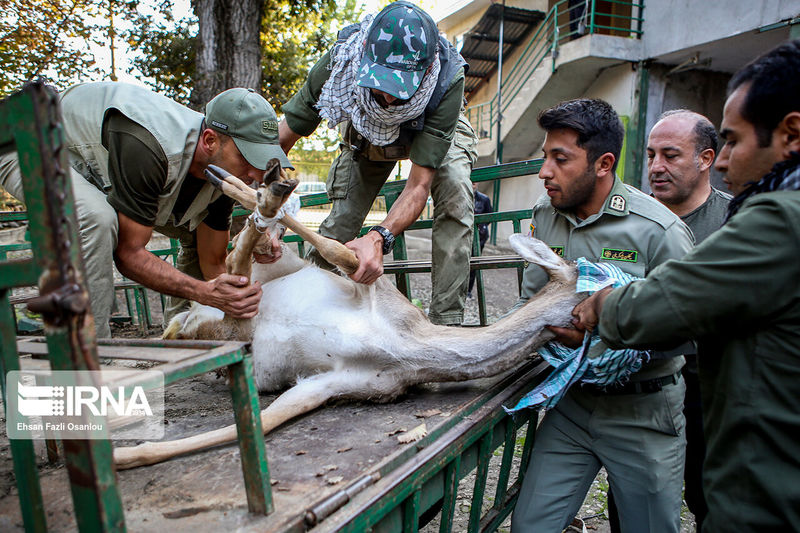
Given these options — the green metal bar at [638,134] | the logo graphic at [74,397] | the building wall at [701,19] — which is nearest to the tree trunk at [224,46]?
the logo graphic at [74,397]

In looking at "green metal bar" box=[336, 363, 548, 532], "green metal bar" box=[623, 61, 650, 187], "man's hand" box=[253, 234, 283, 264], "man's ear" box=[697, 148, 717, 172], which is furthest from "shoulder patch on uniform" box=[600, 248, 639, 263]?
"green metal bar" box=[623, 61, 650, 187]

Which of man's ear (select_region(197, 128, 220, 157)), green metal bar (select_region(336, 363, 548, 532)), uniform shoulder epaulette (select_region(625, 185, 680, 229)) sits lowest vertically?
green metal bar (select_region(336, 363, 548, 532))

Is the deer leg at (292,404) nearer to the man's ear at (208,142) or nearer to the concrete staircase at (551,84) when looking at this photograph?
the man's ear at (208,142)

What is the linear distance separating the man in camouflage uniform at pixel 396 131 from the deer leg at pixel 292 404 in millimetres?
490

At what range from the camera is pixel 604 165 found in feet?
8.09

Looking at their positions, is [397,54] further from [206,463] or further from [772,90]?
[206,463]

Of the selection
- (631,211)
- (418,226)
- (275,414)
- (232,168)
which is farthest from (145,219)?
(631,211)

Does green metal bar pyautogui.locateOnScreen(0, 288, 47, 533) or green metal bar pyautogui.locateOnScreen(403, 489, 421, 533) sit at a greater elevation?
green metal bar pyautogui.locateOnScreen(0, 288, 47, 533)

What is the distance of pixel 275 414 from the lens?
2.15 metres

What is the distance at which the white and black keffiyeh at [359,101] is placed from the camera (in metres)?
2.92

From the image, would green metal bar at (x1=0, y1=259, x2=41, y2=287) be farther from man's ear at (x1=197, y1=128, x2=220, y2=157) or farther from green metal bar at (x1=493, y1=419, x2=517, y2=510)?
green metal bar at (x1=493, y1=419, x2=517, y2=510)

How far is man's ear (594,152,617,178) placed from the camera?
2449 mm

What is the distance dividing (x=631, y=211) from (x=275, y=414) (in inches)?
70.9

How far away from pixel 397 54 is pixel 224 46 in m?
5.32
